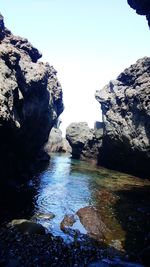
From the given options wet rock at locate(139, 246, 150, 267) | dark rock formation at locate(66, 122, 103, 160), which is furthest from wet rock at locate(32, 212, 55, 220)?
dark rock formation at locate(66, 122, 103, 160)

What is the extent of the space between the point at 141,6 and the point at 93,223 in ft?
89.3

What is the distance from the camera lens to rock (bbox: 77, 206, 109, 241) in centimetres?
2086

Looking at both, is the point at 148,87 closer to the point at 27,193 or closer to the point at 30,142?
the point at 30,142

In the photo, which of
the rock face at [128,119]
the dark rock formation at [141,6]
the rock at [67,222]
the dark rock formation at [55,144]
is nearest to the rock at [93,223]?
the rock at [67,222]

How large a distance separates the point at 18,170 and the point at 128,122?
910 inches

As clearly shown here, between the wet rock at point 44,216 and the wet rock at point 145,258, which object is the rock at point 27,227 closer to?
the wet rock at point 44,216

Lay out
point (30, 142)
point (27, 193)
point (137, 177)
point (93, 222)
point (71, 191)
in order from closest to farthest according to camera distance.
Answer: point (93, 222), point (27, 193), point (71, 191), point (30, 142), point (137, 177)

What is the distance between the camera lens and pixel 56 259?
1552 cm

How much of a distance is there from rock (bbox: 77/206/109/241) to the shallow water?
0.42 metres

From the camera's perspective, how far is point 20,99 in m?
29.0

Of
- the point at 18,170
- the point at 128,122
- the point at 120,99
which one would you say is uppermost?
the point at 120,99

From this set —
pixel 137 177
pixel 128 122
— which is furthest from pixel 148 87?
pixel 137 177

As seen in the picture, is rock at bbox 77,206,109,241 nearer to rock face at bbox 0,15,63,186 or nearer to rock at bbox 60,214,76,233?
rock at bbox 60,214,76,233

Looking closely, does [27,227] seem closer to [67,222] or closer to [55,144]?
[67,222]
